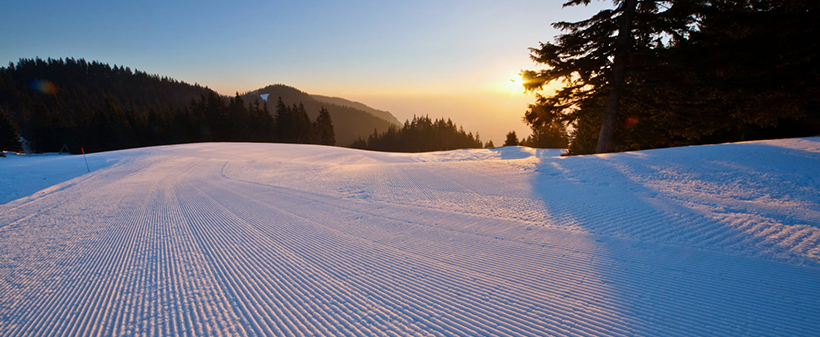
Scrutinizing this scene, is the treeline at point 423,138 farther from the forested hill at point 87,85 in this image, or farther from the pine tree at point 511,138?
the forested hill at point 87,85

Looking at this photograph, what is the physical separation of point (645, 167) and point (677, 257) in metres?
4.69

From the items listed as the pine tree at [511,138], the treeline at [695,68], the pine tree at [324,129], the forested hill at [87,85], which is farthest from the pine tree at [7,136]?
the pine tree at [511,138]

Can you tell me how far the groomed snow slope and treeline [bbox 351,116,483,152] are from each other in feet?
208

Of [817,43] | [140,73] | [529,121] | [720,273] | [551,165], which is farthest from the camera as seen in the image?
[140,73]

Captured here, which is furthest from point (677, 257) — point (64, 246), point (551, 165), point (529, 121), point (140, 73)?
point (140, 73)

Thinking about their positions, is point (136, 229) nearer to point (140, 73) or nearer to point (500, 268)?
point (500, 268)

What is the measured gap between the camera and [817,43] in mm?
9195

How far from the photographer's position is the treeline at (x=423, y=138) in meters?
70.7

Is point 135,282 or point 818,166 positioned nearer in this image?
point 135,282

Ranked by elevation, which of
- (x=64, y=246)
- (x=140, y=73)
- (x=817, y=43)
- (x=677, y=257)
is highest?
(x=140, y=73)

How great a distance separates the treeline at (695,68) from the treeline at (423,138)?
56557 millimetres

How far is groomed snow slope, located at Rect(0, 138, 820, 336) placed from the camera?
2549 mm

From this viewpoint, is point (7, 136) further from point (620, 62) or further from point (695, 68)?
point (695, 68)

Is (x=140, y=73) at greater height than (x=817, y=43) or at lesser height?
greater
